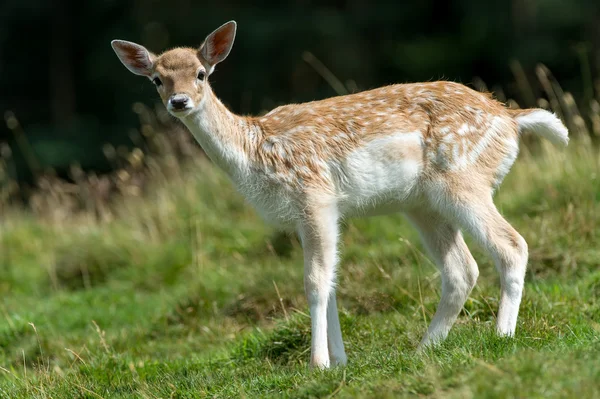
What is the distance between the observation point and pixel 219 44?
236 inches

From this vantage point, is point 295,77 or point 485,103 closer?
point 485,103

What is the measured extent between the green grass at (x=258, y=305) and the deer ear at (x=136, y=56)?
5.60 feet

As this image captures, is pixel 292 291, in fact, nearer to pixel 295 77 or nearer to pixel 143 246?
pixel 143 246

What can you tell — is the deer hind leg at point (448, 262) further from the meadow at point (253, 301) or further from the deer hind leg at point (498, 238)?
the deer hind leg at point (498, 238)

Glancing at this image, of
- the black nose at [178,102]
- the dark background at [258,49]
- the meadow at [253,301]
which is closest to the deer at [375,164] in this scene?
the black nose at [178,102]

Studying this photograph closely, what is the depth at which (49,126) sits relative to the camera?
2503 centimetres

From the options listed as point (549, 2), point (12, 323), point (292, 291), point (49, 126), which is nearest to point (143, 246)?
point (12, 323)

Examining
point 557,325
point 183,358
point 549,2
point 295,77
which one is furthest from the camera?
point 295,77

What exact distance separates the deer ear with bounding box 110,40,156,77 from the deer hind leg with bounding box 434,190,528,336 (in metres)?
2.05

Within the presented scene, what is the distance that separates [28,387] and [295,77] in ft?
62.4

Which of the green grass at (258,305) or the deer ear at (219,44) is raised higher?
the deer ear at (219,44)

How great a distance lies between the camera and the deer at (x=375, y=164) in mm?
5438

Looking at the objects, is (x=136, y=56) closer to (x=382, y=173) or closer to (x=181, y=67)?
(x=181, y=67)

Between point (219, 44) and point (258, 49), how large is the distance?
1815 centimetres
